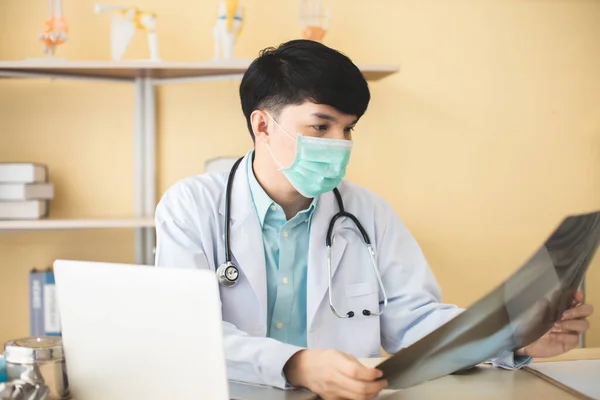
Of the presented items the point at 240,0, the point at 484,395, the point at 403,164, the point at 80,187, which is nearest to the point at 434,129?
the point at 403,164

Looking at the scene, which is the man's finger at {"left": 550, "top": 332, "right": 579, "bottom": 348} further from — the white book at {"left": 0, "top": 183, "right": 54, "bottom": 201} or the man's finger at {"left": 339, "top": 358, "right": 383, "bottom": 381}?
the white book at {"left": 0, "top": 183, "right": 54, "bottom": 201}

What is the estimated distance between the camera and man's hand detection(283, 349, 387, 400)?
3.46ft

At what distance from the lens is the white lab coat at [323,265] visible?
1556 mm

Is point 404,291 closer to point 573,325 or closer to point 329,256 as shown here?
point 329,256

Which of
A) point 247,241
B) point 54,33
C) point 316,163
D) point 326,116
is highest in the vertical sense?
point 54,33

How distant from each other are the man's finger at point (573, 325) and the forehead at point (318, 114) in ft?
2.06

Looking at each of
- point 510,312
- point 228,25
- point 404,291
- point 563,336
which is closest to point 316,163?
point 404,291

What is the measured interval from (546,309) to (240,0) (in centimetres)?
184

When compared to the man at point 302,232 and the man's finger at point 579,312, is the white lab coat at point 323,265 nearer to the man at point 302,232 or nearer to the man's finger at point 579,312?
the man at point 302,232

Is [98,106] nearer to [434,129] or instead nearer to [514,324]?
[434,129]

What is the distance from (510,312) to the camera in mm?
982

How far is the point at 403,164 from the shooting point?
2693mm

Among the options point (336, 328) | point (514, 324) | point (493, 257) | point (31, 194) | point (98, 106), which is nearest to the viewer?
point (514, 324)

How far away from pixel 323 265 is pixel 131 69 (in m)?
1.08
